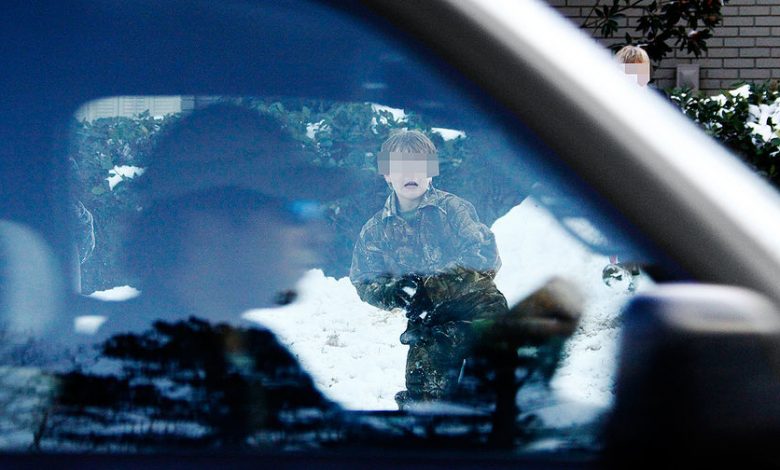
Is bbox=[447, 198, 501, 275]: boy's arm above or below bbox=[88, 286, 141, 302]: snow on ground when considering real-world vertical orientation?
above

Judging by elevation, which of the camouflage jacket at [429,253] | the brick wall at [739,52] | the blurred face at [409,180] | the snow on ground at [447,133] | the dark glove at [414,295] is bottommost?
the dark glove at [414,295]

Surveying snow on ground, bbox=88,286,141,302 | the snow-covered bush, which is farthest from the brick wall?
snow on ground, bbox=88,286,141,302

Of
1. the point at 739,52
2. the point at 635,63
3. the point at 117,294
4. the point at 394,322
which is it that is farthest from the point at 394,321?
the point at 739,52

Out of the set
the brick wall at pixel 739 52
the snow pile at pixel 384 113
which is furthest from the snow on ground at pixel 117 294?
the brick wall at pixel 739 52

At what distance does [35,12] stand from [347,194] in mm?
523

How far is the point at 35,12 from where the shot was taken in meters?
1.46

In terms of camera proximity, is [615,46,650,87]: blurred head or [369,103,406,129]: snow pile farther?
[615,46,650,87]: blurred head

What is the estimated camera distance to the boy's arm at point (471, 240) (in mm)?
1375

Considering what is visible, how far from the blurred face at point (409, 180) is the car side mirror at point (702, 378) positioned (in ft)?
1.25

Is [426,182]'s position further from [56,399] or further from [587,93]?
[56,399]

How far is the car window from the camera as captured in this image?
52.2 inches

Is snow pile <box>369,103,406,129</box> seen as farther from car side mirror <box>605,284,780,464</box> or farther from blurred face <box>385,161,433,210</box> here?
car side mirror <box>605,284,780,464</box>

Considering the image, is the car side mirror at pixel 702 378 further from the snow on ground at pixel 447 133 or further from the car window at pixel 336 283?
the snow on ground at pixel 447 133

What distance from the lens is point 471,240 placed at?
4.54 feet
